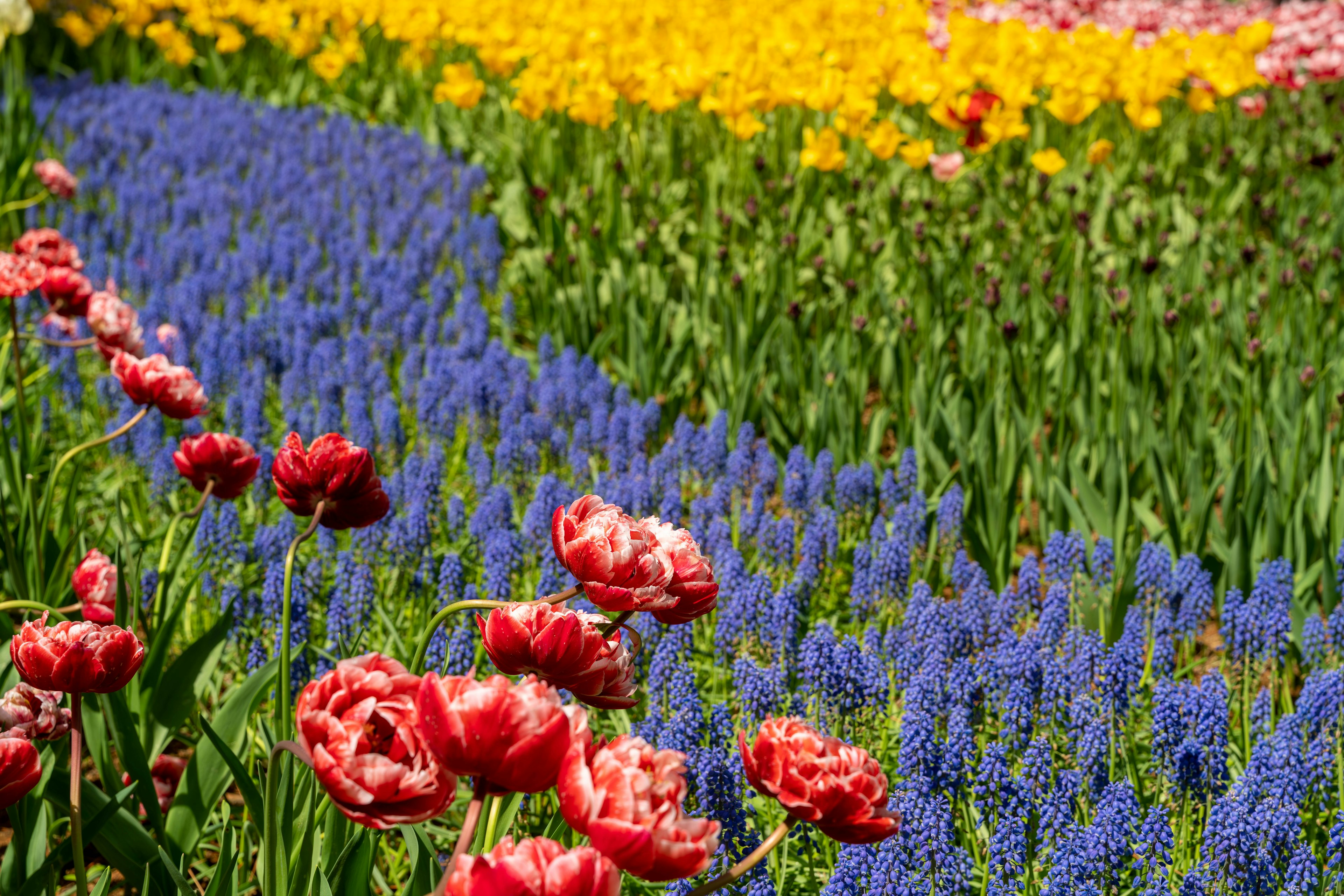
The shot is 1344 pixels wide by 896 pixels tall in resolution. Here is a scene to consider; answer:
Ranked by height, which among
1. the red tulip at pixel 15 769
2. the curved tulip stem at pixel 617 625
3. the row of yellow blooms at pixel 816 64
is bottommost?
the red tulip at pixel 15 769

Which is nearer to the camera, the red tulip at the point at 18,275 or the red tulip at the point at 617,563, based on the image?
the red tulip at the point at 617,563

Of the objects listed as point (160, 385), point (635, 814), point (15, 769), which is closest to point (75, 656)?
point (15, 769)

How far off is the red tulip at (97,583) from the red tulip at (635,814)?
1359 mm

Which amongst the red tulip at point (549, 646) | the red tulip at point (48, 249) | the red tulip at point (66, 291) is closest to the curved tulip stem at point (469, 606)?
the red tulip at point (549, 646)

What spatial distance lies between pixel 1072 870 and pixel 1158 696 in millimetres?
514

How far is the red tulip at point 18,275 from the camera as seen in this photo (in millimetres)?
2184

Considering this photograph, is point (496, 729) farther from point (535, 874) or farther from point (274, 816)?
point (274, 816)

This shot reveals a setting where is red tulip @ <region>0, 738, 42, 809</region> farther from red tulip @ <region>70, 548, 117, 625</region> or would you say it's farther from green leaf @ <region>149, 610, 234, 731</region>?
green leaf @ <region>149, 610, 234, 731</region>

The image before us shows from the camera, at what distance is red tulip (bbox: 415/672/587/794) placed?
859mm

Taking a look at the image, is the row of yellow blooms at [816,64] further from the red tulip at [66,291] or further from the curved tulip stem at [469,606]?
the curved tulip stem at [469,606]

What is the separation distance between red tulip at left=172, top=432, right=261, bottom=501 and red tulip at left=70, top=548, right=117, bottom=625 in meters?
0.26

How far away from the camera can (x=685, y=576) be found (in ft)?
3.79

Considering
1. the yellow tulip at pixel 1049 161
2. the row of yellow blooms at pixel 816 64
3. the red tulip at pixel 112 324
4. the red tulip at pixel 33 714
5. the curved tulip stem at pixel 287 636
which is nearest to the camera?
the red tulip at pixel 33 714

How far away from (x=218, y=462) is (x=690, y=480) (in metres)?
1.74
